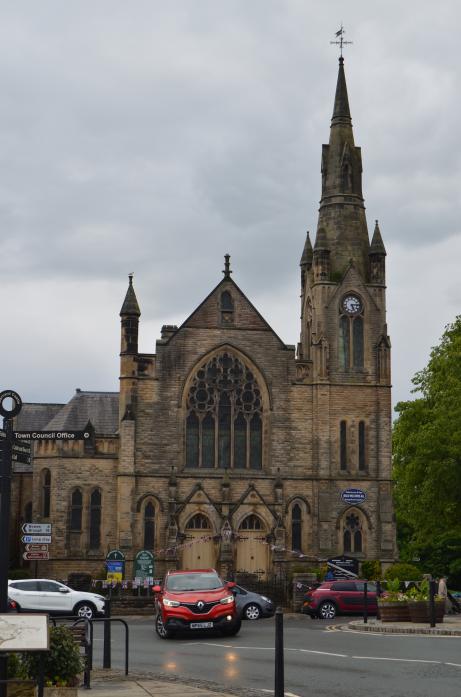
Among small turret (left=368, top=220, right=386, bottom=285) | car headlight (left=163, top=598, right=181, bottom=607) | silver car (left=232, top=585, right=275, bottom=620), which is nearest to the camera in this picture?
car headlight (left=163, top=598, right=181, bottom=607)

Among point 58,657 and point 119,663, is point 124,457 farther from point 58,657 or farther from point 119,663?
point 58,657

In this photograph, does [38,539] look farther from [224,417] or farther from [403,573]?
[224,417]

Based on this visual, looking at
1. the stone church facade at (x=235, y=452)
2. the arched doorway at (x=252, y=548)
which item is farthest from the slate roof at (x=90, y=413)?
the arched doorway at (x=252, y=548)

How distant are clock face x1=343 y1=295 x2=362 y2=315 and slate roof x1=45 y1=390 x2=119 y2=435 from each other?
1276cm

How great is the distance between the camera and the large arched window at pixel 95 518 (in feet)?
162

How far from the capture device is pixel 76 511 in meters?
49.4

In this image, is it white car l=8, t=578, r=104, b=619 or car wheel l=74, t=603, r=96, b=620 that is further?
car wheel l=74, t=603, r=96, b=620

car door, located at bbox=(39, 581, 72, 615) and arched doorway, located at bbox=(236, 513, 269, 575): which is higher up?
arched doorway, located at bbox=(236, 513, 269, 575)

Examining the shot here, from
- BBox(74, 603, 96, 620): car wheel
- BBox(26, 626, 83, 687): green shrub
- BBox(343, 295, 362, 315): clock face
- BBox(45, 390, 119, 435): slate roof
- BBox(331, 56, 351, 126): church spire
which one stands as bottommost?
BBox(74, 603, 96, 620): car wheel

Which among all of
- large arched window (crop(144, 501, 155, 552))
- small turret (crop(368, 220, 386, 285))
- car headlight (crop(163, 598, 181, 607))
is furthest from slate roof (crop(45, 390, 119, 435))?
car headlight (crop(163, 598, 181, 607))

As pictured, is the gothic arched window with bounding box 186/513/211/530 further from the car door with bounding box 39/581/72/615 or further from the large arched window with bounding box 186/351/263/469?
the car door with bounding box 39/581/72/615

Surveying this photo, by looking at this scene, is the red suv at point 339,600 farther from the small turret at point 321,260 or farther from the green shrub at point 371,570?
the small turret at point 321,260

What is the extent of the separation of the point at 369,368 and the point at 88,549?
1556 centimetres

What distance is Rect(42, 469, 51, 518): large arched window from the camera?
50.0 m
